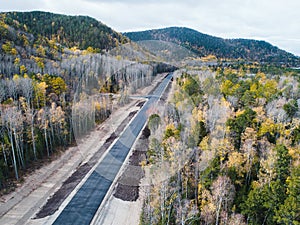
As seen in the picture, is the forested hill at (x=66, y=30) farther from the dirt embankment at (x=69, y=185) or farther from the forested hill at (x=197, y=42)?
the dirt embankment at (x=69, y=185)

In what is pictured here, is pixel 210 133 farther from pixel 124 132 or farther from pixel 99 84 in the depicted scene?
pixel 99 84

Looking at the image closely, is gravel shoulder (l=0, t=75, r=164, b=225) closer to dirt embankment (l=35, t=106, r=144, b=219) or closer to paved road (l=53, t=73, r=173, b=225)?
dirt embankment (l=35, t=106, r=144, b=219)

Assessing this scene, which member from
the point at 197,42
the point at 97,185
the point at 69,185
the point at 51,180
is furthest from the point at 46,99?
the point at 197,42

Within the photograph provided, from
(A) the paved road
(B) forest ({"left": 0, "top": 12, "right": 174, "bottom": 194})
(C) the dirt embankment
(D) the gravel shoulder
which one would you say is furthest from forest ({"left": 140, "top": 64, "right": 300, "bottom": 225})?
(B) forest ({"left": 0, "top": 12, "right": 174, "bottom": 194})

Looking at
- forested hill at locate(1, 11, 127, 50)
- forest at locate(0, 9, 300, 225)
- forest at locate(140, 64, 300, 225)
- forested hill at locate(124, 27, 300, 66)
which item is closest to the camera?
forest at locate(140, 64, 300, 225)

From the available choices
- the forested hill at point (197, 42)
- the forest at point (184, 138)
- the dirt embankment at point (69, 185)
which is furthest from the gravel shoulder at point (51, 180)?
the forested hill at point (197, 42)

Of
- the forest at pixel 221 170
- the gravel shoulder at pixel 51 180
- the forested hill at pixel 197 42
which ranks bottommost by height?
the gravel shoulder at pixel 51 180
